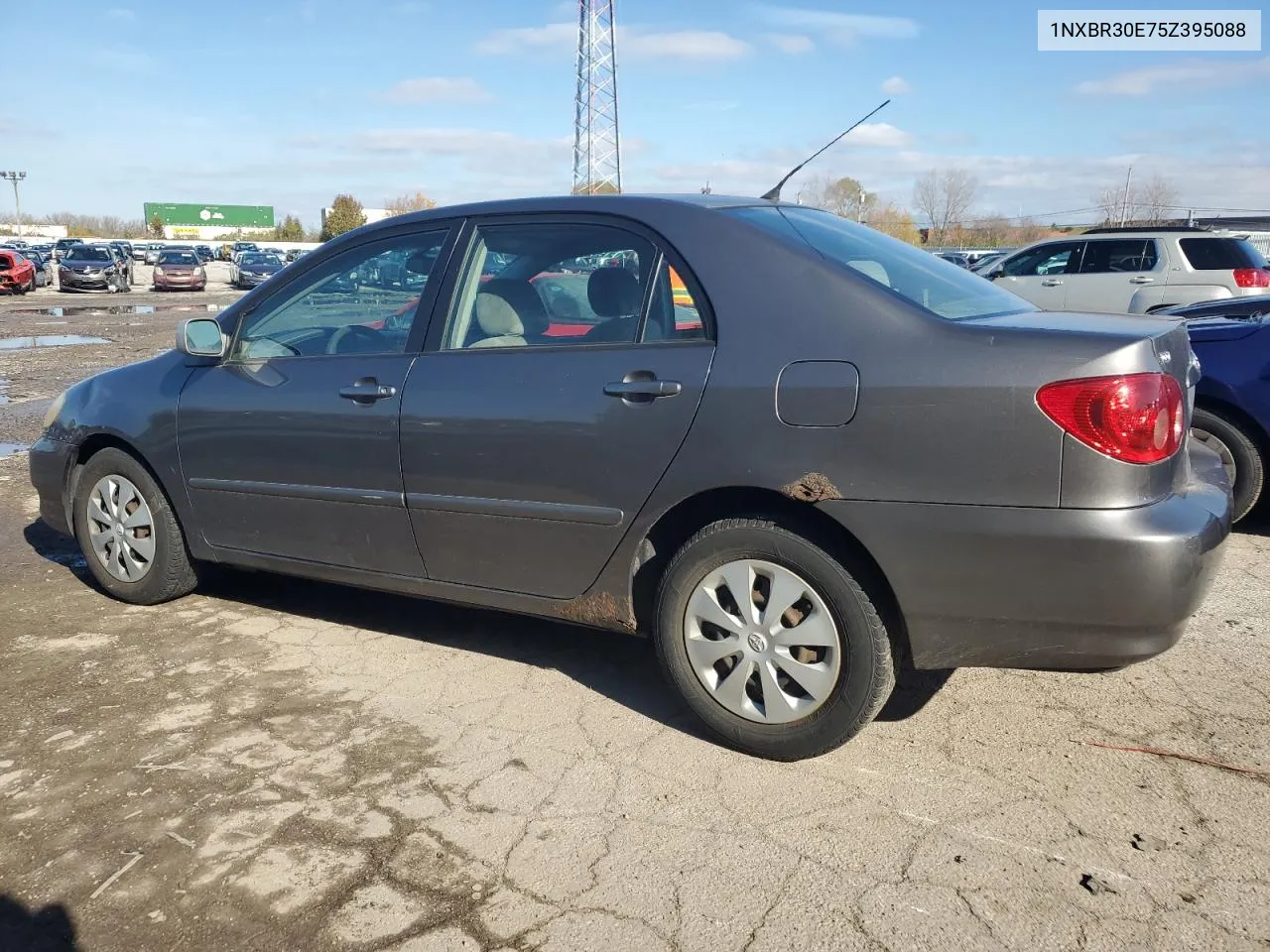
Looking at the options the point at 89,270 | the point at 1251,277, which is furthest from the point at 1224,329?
the point at 89,270

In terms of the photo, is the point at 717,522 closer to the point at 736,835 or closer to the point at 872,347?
the point at 872,347

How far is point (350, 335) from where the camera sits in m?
3.93

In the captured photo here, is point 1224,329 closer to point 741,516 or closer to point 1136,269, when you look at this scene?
point 741,516

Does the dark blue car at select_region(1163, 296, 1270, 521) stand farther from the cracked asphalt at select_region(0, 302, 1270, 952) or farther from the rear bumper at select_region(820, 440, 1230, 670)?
the rear bumper at select_region(820, 440, 1230, 670)

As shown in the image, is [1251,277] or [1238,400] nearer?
Result: [1238,400]

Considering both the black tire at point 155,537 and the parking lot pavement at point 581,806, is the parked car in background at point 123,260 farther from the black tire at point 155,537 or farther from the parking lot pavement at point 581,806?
the parking lot pavement at point 581,806

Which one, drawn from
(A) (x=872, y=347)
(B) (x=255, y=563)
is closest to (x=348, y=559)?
(B) (x=255, y=563)

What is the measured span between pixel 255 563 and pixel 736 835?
2.41 metres

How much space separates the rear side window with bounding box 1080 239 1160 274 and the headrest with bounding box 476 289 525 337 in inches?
413

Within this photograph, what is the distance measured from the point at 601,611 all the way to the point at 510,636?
99cm

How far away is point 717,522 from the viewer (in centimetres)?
304

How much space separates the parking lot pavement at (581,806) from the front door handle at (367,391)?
104 centimetres

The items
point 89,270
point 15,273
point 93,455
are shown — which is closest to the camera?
point 93,455

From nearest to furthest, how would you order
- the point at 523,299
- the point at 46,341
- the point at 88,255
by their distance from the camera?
the point at 523,299 < the point at 46,341 < the point at 88,255
